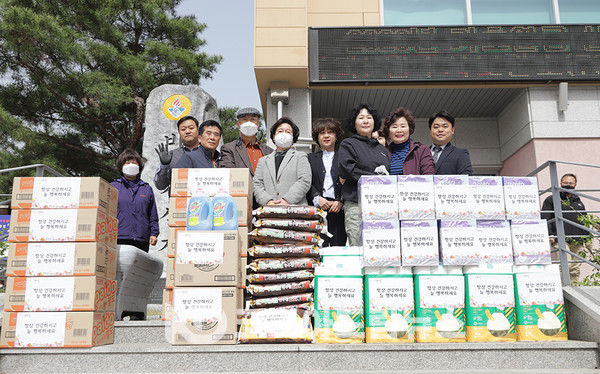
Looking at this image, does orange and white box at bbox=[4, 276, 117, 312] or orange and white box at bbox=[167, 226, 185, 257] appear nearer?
orange and white box at bbox=[4, 276, 117, 312]

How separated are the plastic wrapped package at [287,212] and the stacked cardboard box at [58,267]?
1.09 meters

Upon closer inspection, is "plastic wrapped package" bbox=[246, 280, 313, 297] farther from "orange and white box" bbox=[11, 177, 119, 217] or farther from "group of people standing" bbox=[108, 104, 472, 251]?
"orange and white box" bbox=[11, 177, 119, 217]

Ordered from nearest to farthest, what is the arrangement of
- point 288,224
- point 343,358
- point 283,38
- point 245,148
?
point 343,358
point 288,224
point 245,148
point 283,38

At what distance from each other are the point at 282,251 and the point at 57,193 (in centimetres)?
154

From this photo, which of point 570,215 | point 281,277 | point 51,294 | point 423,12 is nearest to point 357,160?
point 281,277

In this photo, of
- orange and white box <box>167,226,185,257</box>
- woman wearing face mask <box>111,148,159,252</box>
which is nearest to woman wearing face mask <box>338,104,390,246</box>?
orange and white box <box>167,226,185,257</box>

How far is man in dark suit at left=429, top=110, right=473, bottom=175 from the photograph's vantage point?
3875 mm

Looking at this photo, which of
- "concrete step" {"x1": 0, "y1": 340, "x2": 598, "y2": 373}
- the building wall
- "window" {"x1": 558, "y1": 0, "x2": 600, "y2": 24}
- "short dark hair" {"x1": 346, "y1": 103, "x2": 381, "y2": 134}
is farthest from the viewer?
"window" {"x1": 558, "y1": 0, "x2": 600, "y2": 24}

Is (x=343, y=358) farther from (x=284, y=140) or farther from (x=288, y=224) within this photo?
(x=284, y=140)

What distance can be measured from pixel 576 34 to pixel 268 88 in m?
4.77

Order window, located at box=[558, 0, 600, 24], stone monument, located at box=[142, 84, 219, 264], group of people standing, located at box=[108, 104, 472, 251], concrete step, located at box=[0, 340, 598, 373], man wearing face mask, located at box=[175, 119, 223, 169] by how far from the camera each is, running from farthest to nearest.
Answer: window, located at box=[558, 0, 600, 24] → stone monument, located at box=[142, 84, 219, 264] → man wearing face mask, located at box=[175, 119, 223, 169] → group of people standing, located at box=[108, 104, 472, 251] → concrete step, located at box=[0, 340, 598, 373]

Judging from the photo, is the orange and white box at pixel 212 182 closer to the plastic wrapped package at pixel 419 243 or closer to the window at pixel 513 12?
the plastic wrapped package at pixel 419 243

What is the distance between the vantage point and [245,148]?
4.40 metres

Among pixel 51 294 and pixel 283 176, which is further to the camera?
pixel 283 176
